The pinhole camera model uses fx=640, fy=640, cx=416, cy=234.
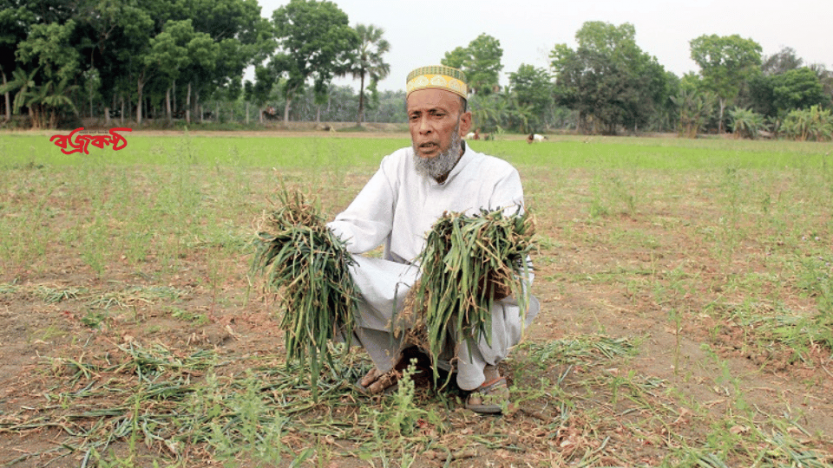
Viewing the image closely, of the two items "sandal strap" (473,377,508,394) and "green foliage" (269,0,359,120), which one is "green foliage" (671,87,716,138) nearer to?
"green foliage" (269,0,359,120)

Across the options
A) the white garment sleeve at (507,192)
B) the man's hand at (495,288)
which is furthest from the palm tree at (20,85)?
the man's hand at (495,288)

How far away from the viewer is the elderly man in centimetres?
261

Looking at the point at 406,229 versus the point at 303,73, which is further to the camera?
the point at 303,73

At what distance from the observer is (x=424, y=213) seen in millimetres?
2904

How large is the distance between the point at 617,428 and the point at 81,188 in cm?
763

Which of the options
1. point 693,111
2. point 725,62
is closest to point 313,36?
point 693,111

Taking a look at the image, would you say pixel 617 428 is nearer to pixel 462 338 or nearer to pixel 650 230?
pixel 462 338

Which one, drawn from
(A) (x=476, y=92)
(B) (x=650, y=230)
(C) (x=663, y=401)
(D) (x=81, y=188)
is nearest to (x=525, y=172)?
(B) (x=650, y=230)

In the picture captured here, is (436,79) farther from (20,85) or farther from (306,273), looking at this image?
(20,85)

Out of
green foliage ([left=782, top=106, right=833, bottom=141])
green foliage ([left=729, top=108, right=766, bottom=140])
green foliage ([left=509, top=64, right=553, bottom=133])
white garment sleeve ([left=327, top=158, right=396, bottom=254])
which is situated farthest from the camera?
green foliage ([left=509, top=64, right=553, bottom=133])

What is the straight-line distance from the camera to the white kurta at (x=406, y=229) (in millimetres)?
2572

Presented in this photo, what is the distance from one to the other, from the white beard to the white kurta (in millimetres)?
36

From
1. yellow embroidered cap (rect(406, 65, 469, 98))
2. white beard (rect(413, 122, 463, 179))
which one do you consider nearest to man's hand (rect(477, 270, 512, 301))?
white beard (rect(413, 122, 463, 179))

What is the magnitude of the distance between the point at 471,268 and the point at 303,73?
50.0 metres
